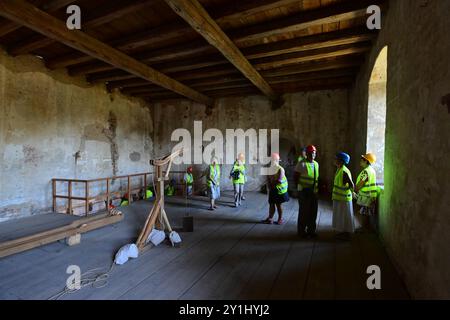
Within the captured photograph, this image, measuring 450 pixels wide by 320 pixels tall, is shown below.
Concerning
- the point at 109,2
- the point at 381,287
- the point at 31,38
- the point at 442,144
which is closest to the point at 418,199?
the point at 442,144

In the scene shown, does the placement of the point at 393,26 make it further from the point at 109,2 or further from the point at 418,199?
the point at 109,2

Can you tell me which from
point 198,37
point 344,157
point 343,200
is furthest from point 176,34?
point 343,200

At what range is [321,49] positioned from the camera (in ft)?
15.7

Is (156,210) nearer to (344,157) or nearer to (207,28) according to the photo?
(207,28)

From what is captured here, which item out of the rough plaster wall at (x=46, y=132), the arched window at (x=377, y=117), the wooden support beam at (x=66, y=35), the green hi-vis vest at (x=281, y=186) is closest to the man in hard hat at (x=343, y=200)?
the green hi-vis vest at (x=281, y=186)

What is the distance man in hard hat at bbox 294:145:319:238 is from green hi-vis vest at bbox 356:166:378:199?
0.82m

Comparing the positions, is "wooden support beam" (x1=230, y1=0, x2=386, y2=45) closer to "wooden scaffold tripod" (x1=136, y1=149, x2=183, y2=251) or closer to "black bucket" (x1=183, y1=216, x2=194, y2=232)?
"wooden scaffold tripod" (x1=136, y1=149, x2=183, y2=251)

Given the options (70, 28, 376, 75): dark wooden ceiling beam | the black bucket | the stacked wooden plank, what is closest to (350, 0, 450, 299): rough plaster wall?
(70, 28, 376, 75): dark wooden ceiling beam

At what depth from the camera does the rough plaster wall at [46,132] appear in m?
4.91

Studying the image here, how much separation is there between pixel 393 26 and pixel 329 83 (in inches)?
160

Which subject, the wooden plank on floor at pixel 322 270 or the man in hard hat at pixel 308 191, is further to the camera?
the man in hard hat at pixel 308 191

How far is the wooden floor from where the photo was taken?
238 centimetres

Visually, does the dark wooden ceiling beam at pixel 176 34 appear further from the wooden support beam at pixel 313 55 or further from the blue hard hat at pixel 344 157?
the blue hard hat at pixel 344 157

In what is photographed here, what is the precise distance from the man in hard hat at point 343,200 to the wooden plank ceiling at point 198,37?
2194 mm
